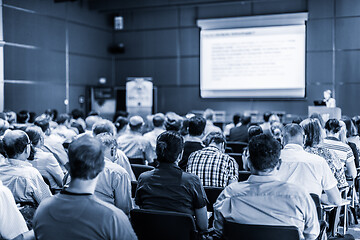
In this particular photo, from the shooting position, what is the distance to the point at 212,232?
296 centimetres

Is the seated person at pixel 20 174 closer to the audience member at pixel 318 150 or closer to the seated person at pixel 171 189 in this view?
the seated person at pixel 171 189

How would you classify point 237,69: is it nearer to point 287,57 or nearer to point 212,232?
point 287,57

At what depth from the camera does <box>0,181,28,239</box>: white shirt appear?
7.40 ft

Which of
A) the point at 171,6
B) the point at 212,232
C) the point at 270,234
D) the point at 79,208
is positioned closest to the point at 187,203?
the point at 212,232

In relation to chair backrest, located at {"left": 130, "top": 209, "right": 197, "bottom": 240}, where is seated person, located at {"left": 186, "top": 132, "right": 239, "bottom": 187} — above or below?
above

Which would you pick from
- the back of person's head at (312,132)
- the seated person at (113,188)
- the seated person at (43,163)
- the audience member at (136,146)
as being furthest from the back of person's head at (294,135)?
the audience member at (136,146)

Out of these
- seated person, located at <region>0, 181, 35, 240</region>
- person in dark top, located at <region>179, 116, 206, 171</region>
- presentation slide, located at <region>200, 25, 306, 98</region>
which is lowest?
seated person, located at <region>0, 181, 35, 240</region>

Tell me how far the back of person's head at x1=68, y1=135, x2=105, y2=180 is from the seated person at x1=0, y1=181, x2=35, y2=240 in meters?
0.57

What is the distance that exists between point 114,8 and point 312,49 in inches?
238

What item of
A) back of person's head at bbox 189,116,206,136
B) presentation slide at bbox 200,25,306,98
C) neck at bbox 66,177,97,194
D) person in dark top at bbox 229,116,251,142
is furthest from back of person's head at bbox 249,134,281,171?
presentation slide at bbox 200,25,306,98

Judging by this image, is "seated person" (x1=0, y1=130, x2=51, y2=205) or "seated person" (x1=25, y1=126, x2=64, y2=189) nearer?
"seated person" (x1=0, y1=130, x2=51, y2=205)

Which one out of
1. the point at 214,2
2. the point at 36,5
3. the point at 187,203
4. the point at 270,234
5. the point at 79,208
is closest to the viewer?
the point at 79,208

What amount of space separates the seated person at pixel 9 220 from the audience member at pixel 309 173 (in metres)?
2.03

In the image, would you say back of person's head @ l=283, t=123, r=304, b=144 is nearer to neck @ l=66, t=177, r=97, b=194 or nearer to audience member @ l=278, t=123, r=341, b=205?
audience member @ l=278, t=123, r=341, b=205
